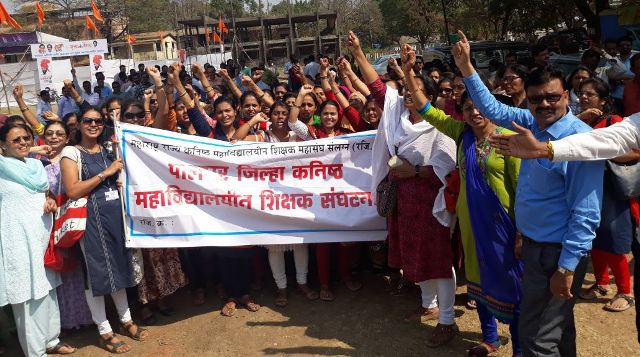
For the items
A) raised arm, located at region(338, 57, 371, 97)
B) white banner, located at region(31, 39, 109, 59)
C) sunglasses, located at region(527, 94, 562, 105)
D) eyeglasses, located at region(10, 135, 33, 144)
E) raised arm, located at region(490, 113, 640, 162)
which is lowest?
raised arm, located at region(490, 113, 640, 162)

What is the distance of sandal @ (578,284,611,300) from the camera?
425 centimetres

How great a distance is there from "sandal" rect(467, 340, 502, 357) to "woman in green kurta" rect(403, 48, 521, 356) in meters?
0.15

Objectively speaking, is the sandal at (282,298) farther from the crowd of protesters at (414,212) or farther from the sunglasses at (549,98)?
the sunglasses at (549,98)

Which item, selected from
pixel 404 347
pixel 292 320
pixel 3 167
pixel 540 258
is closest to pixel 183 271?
pixel 292 320

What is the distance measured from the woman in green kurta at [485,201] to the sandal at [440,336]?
0.41 m

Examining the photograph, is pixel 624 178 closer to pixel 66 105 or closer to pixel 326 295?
pixel 326 295

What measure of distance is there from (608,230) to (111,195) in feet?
12.4

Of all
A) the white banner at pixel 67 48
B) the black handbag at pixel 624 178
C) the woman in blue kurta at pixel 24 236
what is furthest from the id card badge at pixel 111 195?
the white banner at pixel 67 48

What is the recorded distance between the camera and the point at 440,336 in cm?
367

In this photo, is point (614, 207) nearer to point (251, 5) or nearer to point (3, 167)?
point (3, 167)

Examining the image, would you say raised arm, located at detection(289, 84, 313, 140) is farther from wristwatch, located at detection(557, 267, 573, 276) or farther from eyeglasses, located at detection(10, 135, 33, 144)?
wristwatch, located at detection(557, 267, 573, 276)

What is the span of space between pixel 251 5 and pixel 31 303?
6764 centimetres

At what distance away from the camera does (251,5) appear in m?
66.9

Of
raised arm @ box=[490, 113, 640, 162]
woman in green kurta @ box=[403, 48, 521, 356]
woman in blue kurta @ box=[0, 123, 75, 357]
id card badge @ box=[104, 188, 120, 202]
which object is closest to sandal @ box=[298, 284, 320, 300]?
woman in green kurta @ box=[403, 48, 521, 356]
